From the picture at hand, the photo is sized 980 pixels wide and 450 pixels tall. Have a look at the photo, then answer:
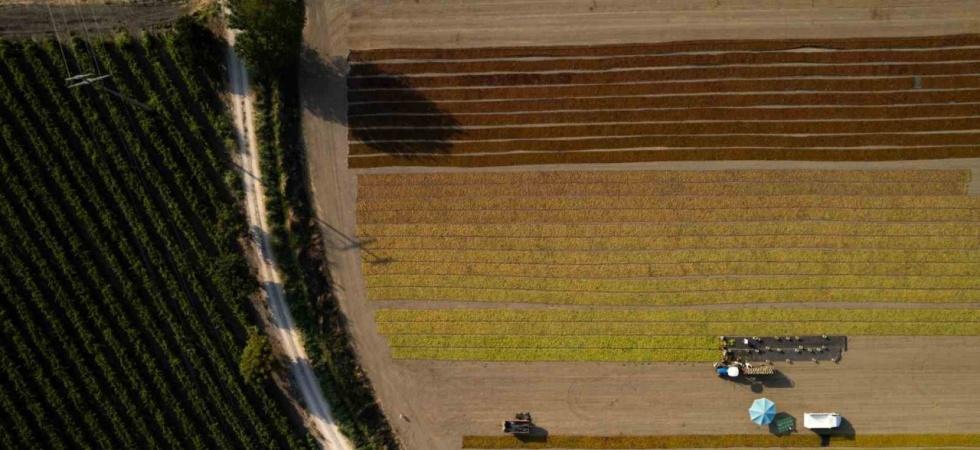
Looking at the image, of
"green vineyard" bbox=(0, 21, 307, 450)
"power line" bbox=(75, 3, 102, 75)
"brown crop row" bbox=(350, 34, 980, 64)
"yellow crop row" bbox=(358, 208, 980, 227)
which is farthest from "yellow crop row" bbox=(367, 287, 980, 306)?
"power line" bbox=(75, 3, 102, 75)

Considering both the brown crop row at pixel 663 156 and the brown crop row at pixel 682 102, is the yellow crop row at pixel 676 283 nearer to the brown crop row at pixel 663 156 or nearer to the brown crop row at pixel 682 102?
the brown crop row at pixel 663 156

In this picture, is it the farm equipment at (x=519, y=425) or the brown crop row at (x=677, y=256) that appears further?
the brown crop row at (x=677, y=256)

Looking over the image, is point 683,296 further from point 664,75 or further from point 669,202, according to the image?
point 664,75

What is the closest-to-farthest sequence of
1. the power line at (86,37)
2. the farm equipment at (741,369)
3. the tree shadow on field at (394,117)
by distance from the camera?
the farm equipment at (741,369) → the power line at (86,37) → the tree shadow on field at (394,117)

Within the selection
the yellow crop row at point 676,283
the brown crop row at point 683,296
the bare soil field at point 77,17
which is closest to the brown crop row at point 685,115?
the yellow crop row at point 676,283

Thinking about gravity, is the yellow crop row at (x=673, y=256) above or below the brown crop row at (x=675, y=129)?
below

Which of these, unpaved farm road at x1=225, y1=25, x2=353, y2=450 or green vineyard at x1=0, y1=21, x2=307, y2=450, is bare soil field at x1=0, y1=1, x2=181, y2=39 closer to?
green vineyard at x1=0, y1=21, x2=307, y2=450
